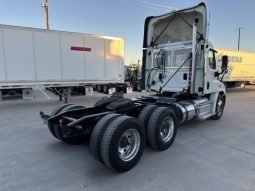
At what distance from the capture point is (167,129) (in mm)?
4602

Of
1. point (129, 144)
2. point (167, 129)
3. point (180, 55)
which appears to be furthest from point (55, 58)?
point (129, 144)

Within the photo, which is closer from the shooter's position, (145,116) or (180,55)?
(145,116)

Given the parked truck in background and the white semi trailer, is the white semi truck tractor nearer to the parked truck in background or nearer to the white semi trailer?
the white semi trailer

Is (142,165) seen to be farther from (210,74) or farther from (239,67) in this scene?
(239,67)

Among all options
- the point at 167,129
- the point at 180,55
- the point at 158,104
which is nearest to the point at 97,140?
the point at 167,129

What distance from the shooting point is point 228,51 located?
16.9 m

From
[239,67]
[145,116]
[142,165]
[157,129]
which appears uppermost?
[239,67]

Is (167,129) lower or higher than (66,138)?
higher

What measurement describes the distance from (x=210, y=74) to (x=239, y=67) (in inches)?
529

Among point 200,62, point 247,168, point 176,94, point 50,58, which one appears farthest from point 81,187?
point 50,58

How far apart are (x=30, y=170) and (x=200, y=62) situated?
187 inches

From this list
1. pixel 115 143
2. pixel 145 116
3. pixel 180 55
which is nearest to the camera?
pixel 115 143

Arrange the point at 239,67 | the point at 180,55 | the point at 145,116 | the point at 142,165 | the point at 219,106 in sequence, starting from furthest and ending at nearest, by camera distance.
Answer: the point at 239,67
the point at 219,106
the point at 180,55
the point at 145,116
the point at 142,165

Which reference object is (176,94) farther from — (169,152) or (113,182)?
(113,182)
